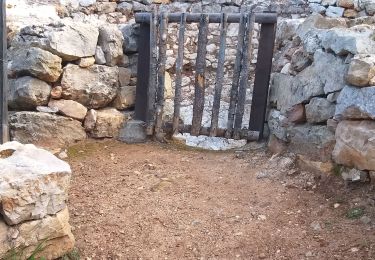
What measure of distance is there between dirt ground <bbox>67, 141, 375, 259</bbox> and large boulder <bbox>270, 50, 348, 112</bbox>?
62 centimetres

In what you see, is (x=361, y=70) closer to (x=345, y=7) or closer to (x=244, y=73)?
(x=244, y=73)

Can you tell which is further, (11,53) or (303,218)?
(11,53)

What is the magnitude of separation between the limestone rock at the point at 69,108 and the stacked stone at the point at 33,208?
5.16 ft

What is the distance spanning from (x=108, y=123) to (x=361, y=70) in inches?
99.0

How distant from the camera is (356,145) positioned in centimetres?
316

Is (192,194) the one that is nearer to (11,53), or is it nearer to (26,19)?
(11,53)

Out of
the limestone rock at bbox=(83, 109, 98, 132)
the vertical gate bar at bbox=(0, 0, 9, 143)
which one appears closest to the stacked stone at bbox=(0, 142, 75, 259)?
the vertical gate bar at bbox=(0, 0, 9, 143)

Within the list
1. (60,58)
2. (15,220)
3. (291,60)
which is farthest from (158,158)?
(15,220)

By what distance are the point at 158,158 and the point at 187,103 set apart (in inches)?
69.2

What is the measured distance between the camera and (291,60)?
4273 mm

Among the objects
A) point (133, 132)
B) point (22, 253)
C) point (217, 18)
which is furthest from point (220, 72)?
point (22, 253)

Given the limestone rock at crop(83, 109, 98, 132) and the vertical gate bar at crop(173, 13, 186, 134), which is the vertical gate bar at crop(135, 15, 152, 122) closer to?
the vertical gate bar at crop(173, 13, 186, 134)

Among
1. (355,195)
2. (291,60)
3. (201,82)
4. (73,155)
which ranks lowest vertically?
(73,155)

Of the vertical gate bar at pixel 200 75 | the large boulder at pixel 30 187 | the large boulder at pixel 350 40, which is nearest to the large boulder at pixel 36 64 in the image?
the vertical gate bar at pixel 200 75
